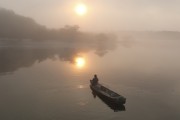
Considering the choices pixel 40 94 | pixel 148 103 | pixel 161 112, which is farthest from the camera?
pixel 40 94

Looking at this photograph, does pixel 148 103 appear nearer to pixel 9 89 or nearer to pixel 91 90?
pixel 91 90

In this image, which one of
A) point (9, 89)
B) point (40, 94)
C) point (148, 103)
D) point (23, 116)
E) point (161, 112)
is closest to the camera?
point (23, 116)

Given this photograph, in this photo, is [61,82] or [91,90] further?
[61,82]

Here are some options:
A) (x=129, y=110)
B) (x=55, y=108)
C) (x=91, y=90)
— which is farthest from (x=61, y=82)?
(x=129, y=110)

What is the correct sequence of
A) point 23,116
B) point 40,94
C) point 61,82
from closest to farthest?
point 23,116
point 40,94
point 61,82

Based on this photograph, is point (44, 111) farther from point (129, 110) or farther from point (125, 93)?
point (125, 93)

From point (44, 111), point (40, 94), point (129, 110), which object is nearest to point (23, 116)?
point (44, 111)

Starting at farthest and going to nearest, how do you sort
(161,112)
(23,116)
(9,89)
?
(9,89)
(161,112)
(23,116)

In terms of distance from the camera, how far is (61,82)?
77812 millimetres

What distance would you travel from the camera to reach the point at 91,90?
2662 inches

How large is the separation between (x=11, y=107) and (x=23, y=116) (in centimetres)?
637

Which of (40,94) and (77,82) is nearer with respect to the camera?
(40,94)

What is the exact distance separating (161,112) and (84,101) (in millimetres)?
17090

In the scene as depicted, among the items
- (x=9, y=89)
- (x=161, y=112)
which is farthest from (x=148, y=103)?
(x=9, y=89)
